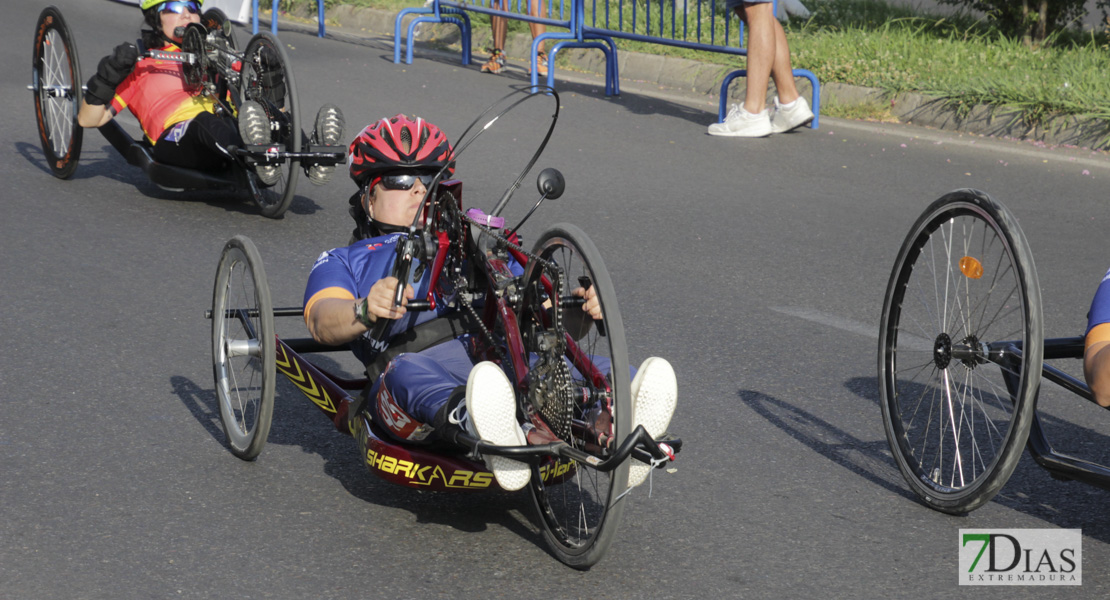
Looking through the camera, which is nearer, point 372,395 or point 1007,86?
point 372,395

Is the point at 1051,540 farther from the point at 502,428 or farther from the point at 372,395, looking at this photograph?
the point at 372,395

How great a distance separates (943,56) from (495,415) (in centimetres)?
842

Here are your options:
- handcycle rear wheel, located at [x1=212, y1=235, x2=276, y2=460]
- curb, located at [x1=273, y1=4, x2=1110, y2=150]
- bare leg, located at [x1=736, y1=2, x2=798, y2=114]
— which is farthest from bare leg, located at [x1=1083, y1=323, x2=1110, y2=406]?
bare leg, located at [x1=736, y1=2, x2=798, y2=114]

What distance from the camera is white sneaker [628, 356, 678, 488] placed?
3064mm

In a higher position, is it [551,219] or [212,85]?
[212,85]

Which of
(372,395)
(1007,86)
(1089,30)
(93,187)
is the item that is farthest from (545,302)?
(1089,30)

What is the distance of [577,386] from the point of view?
3.19m

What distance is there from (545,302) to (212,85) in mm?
4339

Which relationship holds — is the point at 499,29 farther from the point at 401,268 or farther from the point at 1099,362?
the point at 1099,362

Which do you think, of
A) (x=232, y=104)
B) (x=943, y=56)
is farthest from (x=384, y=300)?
(x=943, y=56)

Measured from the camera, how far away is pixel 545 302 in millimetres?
3357

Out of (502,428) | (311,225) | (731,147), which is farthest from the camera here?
(731,147)

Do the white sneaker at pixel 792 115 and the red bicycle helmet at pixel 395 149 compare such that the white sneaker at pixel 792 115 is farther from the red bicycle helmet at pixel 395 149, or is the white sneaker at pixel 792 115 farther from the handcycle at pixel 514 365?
the handcycle at pixel 514 365

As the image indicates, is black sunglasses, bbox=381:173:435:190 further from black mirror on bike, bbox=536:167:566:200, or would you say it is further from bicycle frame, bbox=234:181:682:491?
black mirror on bike, bbox=536:167:566:200
